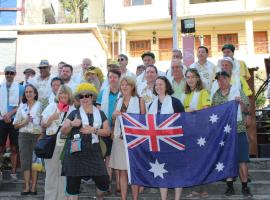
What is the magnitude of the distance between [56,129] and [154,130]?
1418 millimetres

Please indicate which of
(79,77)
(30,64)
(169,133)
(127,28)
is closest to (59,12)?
(127,28)

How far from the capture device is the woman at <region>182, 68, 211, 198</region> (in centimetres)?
596

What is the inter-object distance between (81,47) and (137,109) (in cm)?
1152

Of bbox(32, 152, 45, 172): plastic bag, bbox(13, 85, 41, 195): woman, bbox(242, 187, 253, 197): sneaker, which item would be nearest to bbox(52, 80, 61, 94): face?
bbox(13, 85, 41, 195): woman

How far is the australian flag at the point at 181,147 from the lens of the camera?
17.9 ft

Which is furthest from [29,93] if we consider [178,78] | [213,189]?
[213,189]

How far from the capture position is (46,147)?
5457 millimetres

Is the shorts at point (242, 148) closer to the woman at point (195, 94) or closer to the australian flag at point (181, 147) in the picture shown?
the australian flag at point (181, 147)

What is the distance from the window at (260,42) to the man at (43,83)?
20.3 metres

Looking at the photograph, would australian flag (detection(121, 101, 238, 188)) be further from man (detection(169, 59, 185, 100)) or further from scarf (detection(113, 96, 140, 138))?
man (detection(169, 59, 185, 100))

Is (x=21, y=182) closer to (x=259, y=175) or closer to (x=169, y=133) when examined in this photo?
(x=169, y=133)

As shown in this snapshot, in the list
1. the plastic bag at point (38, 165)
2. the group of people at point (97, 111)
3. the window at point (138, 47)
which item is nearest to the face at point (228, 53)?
the group of people at point (97, 111)

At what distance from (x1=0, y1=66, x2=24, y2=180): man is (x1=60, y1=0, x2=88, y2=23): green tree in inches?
1037

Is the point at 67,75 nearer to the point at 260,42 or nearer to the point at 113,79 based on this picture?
the point at 113,79
